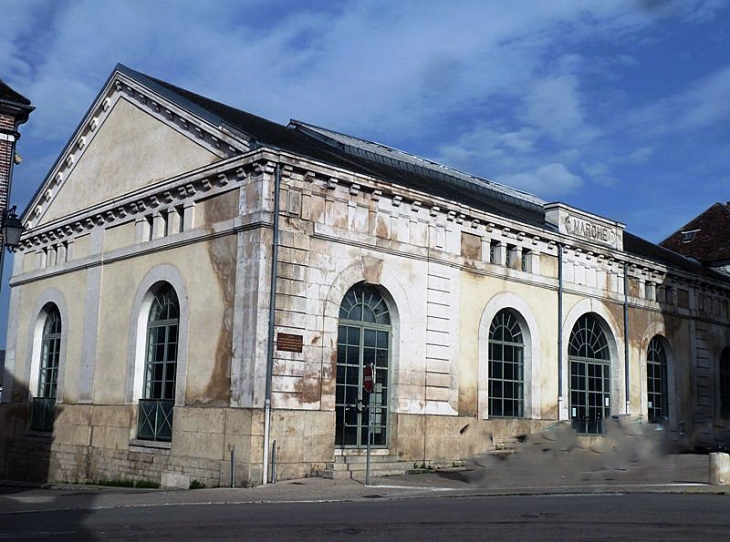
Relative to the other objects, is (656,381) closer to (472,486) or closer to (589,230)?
(589,230)

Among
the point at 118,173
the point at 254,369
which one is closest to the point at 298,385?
the point at 254,369

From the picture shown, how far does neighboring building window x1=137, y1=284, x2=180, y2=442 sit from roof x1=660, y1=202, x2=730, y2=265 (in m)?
26.2

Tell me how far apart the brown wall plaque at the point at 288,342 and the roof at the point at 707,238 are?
84.3ft

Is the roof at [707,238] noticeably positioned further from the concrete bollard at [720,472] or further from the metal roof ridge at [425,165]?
the concrete bollard at [720,472]

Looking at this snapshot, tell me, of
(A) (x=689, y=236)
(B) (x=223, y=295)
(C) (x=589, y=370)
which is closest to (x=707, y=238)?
(A) (x=689, y=236)

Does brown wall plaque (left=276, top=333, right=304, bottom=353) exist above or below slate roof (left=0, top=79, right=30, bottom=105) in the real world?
below

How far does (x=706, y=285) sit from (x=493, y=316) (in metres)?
12.7

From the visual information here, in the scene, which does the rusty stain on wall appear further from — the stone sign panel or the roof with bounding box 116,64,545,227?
the stone sign panel

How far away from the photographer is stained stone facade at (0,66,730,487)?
18.9 metres

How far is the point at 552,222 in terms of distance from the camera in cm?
2744

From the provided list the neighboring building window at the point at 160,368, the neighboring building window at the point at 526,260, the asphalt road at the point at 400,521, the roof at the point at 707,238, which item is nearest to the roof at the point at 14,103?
the neighboring building window at the point at 160,368

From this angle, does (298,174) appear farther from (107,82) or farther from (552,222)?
(552,222)

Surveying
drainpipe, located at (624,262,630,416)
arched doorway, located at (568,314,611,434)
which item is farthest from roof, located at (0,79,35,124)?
drainpipe, located at (624,262,630,416)

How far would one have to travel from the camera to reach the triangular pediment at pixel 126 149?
21.3m
